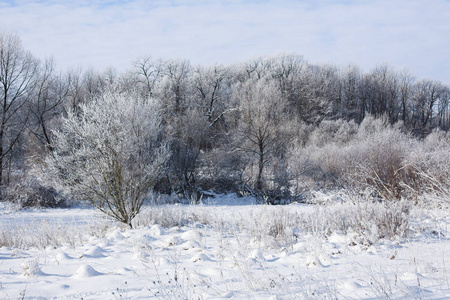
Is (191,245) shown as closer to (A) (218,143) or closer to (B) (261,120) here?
(B) (261,120)

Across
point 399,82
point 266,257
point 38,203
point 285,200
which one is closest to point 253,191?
point 285,200

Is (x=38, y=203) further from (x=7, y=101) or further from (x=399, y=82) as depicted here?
(x=399, y=82)

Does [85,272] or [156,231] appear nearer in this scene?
[85,272]

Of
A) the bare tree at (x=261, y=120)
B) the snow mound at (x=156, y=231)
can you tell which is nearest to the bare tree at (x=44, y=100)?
the bare tree at (x=261, y=120)

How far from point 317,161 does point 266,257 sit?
1932 cm

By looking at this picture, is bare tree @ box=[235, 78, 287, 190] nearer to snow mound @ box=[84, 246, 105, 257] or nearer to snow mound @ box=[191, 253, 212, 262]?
snow mound @ box=[84, 246, 105, 257]

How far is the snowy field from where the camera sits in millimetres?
3328

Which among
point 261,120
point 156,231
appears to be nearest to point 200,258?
point 156,231

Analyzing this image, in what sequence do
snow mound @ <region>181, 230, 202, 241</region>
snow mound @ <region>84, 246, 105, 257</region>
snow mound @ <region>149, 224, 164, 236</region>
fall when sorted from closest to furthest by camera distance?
snow mound @ <region>84, 246, 105, 257</region> < snow mound @ <region>181, 230, 202, 241</region> < snow mound @ <region>149, 224, 164, 236</region>

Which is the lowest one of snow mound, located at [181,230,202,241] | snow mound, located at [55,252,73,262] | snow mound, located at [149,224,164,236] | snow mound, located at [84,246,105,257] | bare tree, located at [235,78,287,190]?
snow mound, located at [149,224,164,236]

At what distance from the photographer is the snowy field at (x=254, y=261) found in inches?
131

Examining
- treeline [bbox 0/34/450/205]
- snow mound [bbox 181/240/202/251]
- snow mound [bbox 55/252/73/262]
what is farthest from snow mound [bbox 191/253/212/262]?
treeline [bbox 0/34/450/205]

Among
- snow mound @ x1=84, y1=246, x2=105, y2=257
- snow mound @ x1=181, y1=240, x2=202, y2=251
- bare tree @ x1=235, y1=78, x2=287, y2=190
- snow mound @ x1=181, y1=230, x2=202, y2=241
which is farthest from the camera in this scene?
bare tree @ x1=235, y1=78, x2=287, y2=190

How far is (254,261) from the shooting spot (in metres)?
4.54
